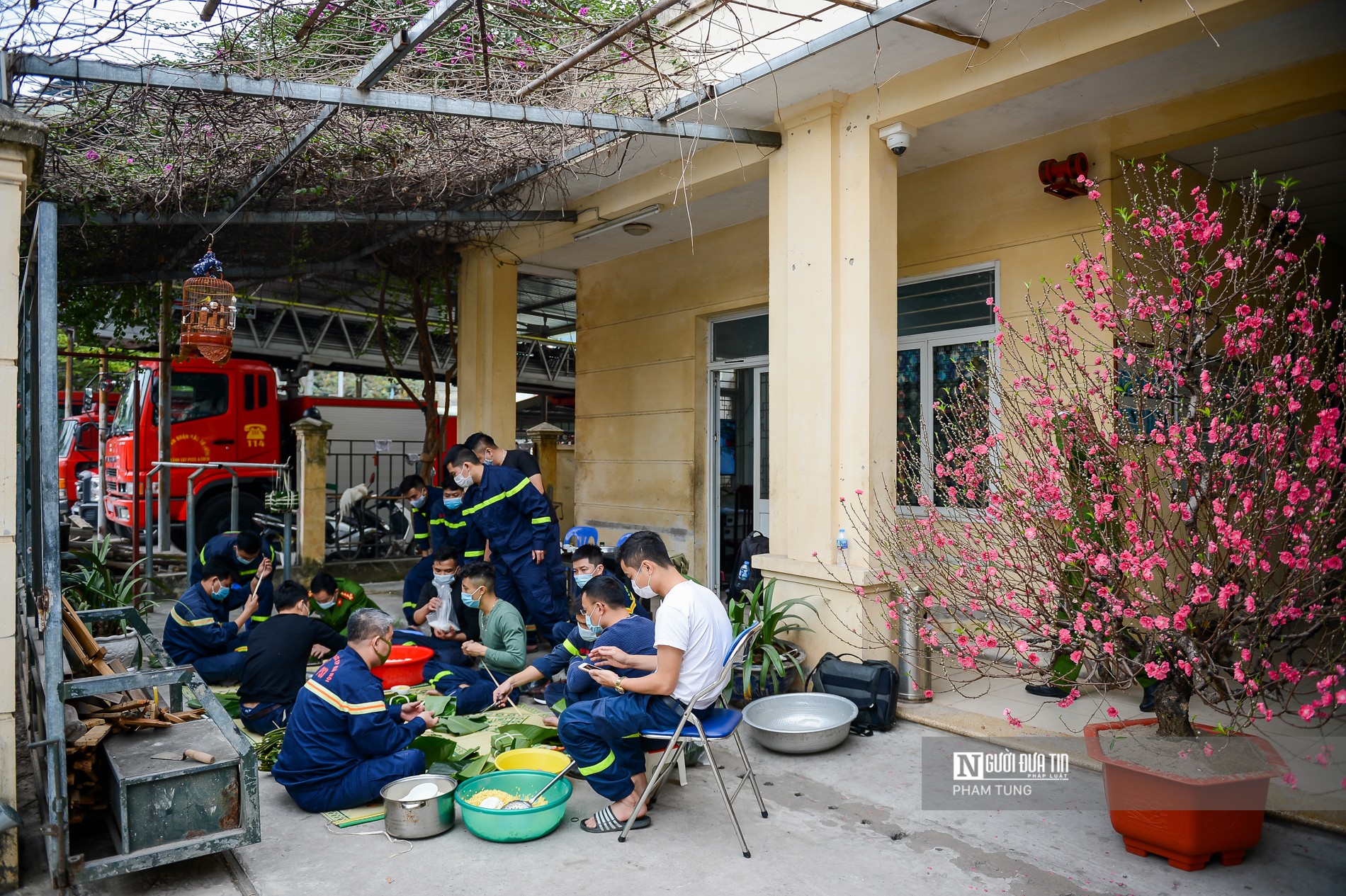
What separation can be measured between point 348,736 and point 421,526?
3808mm

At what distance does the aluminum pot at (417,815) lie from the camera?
353cm

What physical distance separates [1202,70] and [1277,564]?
3.05 m

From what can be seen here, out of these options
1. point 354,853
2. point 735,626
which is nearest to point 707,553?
point 735,626

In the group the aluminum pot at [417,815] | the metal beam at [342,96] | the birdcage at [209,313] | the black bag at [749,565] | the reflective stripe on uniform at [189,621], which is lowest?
the aluminum pot at [417,815]

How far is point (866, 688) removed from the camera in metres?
4.89

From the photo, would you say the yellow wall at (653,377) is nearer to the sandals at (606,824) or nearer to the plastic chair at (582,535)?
the plastic chair at (582,535)

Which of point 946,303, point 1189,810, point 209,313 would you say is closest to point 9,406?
point 209,313

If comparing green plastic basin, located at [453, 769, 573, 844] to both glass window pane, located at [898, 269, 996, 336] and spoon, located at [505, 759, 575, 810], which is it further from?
glass window pane, located at [898, 269, 996, 336]

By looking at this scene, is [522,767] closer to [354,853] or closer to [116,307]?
[354,853]

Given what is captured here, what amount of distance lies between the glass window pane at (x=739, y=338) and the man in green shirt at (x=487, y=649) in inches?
149

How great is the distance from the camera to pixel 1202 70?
4.95 m

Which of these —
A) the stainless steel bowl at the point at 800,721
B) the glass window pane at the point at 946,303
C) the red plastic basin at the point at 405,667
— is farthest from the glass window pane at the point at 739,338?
the red plastic basin at the point at 405,667

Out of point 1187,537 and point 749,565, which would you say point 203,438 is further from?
→ point 1187,537

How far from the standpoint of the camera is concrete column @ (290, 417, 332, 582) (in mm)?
8984
